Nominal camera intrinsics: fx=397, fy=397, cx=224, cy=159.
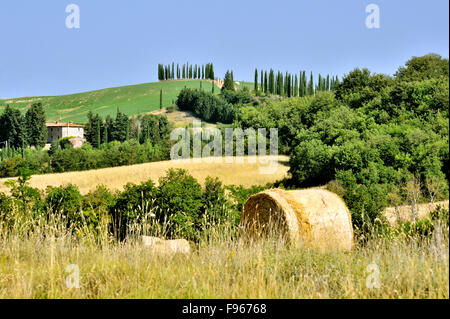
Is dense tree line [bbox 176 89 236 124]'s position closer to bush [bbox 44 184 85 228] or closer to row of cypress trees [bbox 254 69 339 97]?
row of cypress trees [bbox 254 69 339 97]

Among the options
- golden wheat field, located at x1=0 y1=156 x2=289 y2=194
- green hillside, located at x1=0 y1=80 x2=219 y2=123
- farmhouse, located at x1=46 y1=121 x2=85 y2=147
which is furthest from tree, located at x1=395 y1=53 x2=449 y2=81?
green hillside, located at x1=0 y1=80 x2=219 y2=123

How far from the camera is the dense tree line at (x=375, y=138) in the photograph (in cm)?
1684

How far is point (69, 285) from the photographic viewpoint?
4.26m

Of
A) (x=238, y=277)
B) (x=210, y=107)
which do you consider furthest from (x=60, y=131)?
(x=238, y=277)

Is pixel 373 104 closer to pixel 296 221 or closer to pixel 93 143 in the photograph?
pixel 296 221

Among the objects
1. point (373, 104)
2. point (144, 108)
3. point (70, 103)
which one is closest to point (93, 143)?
point (144, 108)

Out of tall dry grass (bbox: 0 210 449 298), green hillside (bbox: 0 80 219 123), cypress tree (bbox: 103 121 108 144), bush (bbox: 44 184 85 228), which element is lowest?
bush (bbox: 44 184 85 228)

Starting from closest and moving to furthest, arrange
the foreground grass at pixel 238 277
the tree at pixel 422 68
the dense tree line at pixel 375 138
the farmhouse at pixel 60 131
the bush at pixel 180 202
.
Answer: the foreground grass at pixel 238 277, the bush at pixel 180 202, the dense tree line at pixel 375 138, the tree at pixel 422 68, the farmhouse at pixel 60 131

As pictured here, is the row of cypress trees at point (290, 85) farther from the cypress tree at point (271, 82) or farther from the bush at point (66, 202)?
the bush at point (66, 202)

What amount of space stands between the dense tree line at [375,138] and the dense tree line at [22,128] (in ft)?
117

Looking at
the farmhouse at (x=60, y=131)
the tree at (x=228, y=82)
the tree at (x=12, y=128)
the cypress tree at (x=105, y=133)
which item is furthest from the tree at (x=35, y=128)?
the tree at (x=228, y=82)

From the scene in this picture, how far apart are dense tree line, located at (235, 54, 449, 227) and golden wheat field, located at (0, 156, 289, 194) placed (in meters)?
4.86

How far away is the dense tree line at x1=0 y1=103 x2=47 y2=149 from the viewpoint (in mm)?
60312
